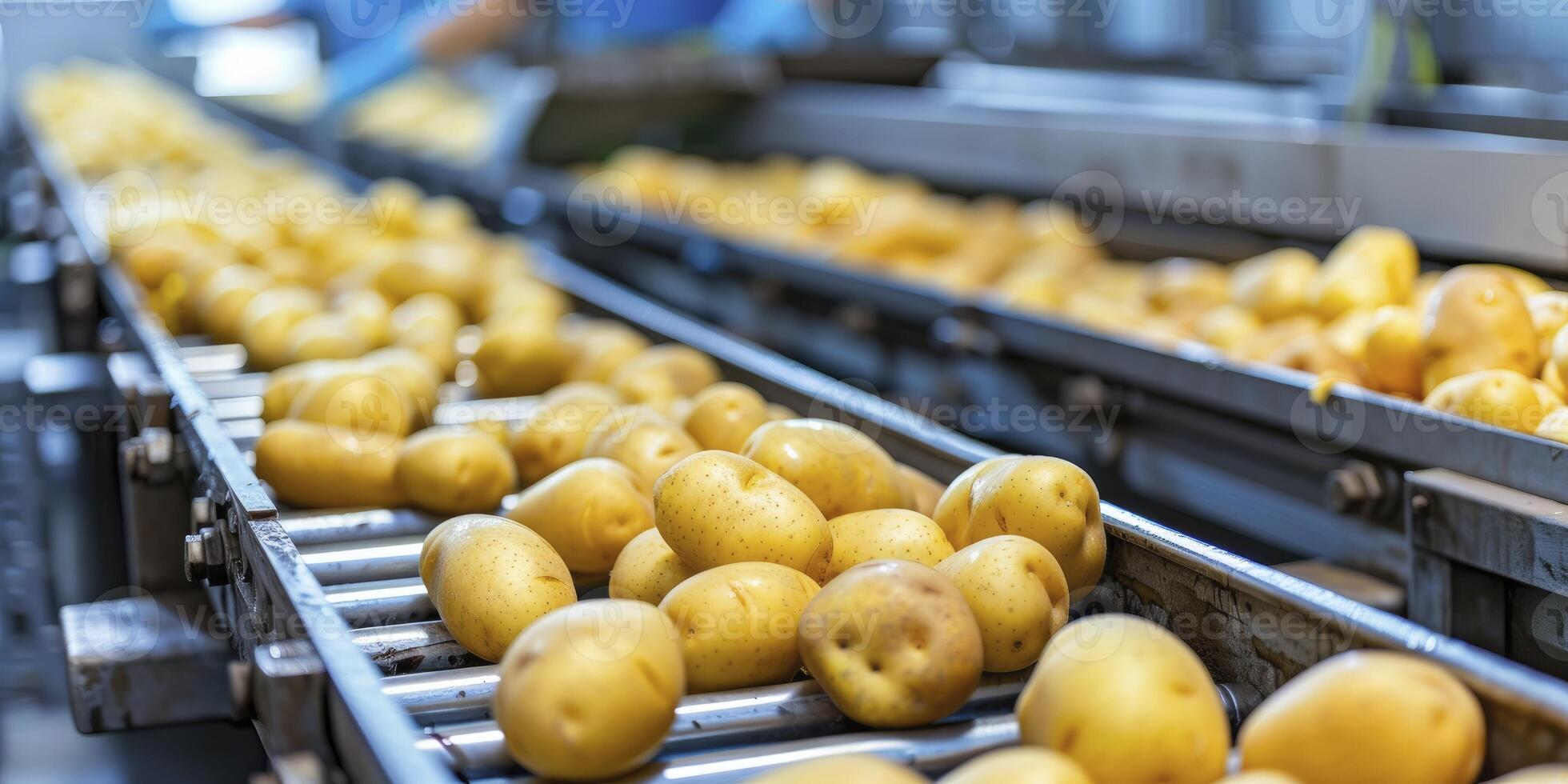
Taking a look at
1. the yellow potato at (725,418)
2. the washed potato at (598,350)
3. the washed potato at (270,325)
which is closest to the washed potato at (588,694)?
the yellow potato at (725,418)

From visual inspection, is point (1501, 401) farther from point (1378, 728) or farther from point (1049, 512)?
point (1378, 728)

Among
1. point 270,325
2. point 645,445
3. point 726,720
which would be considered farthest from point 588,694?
point 270,325

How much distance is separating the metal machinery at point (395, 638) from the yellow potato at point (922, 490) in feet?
0.11

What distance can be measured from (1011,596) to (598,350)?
1077 millimetres

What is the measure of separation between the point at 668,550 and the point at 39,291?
108 inches

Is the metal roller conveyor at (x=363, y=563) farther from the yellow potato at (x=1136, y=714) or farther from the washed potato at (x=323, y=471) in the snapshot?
the yellow potato at (x=1136, y=714)

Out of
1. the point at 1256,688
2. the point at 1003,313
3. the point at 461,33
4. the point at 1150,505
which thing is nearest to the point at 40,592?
the point at 1003,313

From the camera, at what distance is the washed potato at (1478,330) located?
4.99ft

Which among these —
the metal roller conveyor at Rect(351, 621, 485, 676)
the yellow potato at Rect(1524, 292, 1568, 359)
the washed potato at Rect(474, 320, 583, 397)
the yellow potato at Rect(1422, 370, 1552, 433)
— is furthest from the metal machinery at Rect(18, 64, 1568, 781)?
the yellow potato at Rect(1524, 292, 1568, 359)

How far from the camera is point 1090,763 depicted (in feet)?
2.68

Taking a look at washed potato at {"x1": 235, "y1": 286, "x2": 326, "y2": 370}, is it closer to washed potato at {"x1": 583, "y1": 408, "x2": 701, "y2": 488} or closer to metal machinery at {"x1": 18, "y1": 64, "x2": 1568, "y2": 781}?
metal machinery at {"x1": 18, "y1": 64, "x2": 1568, "y2": 781}

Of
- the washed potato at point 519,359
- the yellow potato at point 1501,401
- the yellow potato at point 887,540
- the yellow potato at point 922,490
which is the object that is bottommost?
the washed potato at point 519,359

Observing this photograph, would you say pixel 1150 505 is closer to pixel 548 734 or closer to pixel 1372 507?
pixel 1372 507

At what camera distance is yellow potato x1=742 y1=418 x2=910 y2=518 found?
1.23 meters
